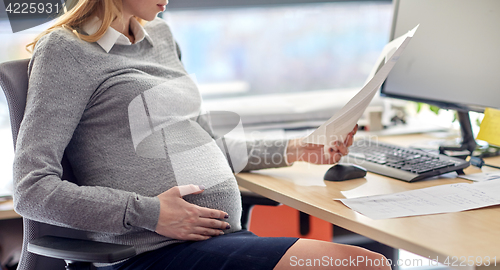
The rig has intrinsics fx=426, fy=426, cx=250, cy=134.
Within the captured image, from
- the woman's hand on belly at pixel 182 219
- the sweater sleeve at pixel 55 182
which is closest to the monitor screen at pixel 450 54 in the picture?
the woman's hand on belly at pixel 182 219

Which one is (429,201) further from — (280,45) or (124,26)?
(280,45)

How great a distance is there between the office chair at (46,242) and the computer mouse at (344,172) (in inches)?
20.9

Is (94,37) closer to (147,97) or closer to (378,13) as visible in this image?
(147,97)

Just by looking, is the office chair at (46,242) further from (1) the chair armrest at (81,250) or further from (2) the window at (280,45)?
(2) the window at (280,45)

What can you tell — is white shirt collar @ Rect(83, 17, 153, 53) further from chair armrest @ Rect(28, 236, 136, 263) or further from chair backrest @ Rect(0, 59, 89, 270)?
chair armrest @ Rect(28, 236, 136, 263)

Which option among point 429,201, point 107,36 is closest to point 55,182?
point 107,36

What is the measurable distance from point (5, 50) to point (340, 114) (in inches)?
53.2

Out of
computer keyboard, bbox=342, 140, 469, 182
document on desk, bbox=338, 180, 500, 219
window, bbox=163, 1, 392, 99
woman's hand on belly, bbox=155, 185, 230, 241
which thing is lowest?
woman's hand on belly, bbox=155, 185, 230, 241

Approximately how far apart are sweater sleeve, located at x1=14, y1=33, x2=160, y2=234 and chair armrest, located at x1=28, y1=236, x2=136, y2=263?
46 millimetres

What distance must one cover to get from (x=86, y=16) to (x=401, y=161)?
881 millimetres

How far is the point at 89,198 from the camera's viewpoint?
2.74ft

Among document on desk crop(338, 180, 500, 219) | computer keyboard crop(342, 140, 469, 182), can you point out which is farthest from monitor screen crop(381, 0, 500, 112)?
document on desk crop(338, 180, 500, 219)

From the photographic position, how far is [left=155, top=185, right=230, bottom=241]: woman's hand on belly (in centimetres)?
87

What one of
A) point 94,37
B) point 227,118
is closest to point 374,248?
point 227,118
